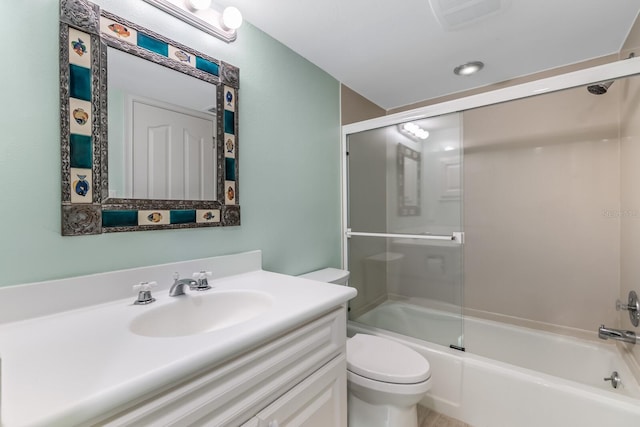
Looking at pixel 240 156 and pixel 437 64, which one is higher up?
pixel 437 64

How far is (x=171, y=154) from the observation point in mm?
1150

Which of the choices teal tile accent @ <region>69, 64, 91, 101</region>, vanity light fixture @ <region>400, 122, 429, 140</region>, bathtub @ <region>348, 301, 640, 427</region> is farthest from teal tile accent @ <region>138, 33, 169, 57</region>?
bathtub @ <region>348, 301, 640, 427</region>

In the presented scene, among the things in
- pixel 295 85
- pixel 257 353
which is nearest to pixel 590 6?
pixel 295 85

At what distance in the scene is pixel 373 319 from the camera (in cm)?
214

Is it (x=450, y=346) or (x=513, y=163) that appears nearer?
(x=450, y=346)

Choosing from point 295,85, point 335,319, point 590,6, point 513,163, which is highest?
point 590,6

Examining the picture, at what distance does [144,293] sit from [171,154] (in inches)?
21.5

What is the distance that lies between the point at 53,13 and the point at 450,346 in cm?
232

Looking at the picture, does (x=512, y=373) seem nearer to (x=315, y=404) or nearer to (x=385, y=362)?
(x=385, y=362)

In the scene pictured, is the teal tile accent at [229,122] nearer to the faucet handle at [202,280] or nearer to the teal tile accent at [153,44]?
the teal tile accent at [153,44]

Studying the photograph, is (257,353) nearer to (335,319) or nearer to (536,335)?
→ (335,319)

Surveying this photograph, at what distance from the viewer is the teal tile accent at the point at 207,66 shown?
48.6 inches

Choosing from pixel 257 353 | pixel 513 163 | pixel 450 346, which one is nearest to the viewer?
pixel 257 353

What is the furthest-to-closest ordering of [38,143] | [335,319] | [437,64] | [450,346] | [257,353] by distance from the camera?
[437,64]
[450,346]
[335,319]
[38,143]
[257,353]
